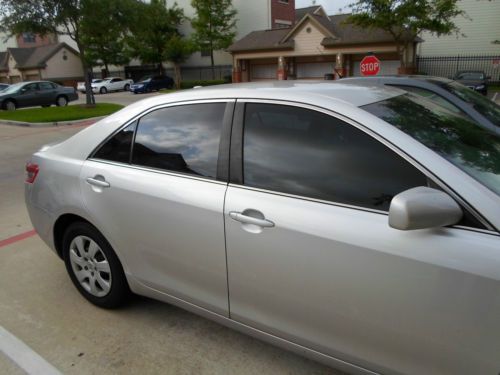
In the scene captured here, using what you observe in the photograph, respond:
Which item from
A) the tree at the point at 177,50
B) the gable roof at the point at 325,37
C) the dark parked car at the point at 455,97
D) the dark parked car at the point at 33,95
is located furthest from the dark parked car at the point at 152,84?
the dark parked car at the point at 455,97

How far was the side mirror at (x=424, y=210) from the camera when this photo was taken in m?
1.64

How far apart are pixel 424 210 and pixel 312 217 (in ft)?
1.75

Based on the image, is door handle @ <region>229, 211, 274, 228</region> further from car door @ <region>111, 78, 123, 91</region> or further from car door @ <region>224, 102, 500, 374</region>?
car door @ <region>111, 78, 123, 91</region>

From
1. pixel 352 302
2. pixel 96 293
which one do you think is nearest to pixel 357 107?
pixel 352 302

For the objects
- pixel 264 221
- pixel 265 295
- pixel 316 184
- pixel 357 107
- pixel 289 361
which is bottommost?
pixel 289 361

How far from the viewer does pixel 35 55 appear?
164 feet

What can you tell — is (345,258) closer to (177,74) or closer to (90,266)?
(90,266)

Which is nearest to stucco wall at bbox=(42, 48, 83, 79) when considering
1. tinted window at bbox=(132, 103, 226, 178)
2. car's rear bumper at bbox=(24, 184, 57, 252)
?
car's rear bumper at bbox=(24, 184, 57, 252)

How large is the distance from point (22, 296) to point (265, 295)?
2.33 m

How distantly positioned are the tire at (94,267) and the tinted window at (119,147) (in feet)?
1.71

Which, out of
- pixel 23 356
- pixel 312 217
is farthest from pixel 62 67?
pixel 312 217

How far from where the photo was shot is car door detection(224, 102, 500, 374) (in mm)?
1659

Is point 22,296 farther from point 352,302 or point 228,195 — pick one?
point 352,302

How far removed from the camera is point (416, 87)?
5504 millimetres
